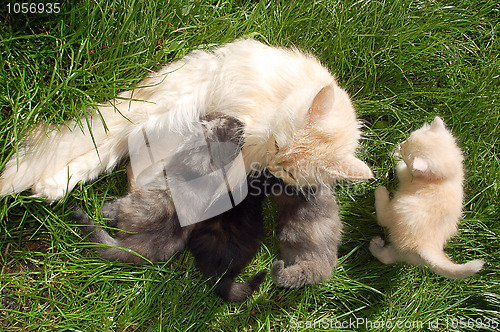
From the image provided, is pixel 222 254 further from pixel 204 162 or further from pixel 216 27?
pixel 216 27

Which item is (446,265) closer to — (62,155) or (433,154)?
(433,154)

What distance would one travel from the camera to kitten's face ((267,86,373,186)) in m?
1.89

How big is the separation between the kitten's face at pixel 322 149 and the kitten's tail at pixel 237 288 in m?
0.78

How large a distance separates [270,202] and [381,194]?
0.78m

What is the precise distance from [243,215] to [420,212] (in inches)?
43.1

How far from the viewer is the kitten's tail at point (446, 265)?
7.01ft

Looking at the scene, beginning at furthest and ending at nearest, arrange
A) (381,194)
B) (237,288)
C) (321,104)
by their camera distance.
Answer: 1. (381,194)
2. (237,288)
3. (321,104)

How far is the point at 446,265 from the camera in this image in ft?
7.25

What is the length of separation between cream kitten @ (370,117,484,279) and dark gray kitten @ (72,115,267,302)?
91cm

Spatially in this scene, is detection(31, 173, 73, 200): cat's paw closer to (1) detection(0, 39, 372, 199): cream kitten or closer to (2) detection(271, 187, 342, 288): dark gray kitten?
(1) detection(0, 39, 372, 199): cream kitten
